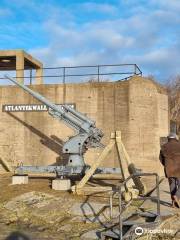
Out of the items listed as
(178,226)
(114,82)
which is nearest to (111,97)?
(114,82)

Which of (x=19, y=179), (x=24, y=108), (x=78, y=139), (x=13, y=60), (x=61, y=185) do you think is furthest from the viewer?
(x=13, y=60)

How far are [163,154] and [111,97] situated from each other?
331 inches

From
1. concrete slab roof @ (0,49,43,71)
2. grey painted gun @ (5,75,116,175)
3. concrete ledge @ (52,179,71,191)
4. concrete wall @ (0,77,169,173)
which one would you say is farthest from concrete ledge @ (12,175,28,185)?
concrete slab roof @ (0,49,43,71)

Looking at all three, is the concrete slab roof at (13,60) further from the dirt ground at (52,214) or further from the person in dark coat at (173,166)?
the person in dark coat at (173,166)

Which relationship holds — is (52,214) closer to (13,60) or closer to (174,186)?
(174,186)

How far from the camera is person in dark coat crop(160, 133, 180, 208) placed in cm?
1086

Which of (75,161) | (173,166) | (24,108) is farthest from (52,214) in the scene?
(24,108)

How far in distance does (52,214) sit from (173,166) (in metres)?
3.33

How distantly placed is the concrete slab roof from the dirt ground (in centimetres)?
997

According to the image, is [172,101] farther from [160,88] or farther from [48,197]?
[48,197]

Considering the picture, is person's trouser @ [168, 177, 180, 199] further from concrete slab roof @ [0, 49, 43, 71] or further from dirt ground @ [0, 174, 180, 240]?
concrete slab roof @ [0, 49, 43, 71]

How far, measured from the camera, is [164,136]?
763 inches

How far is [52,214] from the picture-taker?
12.0 meters

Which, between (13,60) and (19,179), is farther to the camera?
(13,60)
